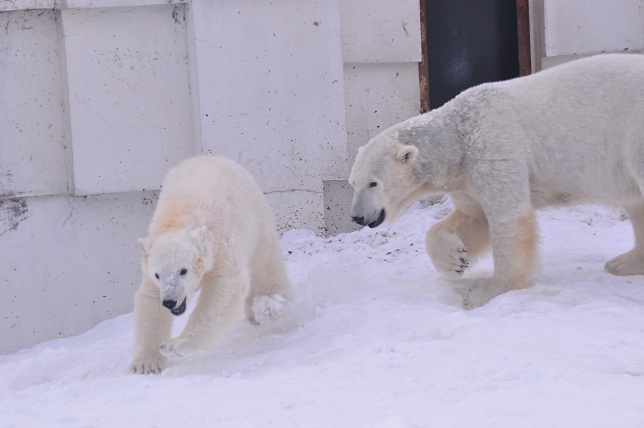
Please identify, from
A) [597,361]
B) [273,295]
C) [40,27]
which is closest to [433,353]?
[597,361]

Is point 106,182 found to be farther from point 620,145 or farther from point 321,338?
point 620,145

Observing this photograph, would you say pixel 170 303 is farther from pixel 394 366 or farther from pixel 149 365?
pixel 394 366

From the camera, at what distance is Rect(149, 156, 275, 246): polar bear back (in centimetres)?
376

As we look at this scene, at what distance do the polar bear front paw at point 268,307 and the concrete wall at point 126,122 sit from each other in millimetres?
1898

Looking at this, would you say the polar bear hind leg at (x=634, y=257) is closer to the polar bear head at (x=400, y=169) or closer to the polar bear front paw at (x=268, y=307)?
the polar bear head at (x=400, y=169)

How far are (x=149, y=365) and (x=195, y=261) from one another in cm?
52

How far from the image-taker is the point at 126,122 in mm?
6293

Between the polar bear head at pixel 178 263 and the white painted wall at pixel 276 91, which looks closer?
the polar bear head at pixel 178 263

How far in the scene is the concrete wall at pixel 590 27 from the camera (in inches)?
268

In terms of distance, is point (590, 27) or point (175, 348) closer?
point (175, 348)

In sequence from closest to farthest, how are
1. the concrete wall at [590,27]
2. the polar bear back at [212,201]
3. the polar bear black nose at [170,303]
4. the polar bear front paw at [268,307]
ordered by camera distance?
the polar bear black nose at [170,303]
the polar bear back at [212,201]
the polar bear front paw at [268,307]
the concrete wall at [590,27]

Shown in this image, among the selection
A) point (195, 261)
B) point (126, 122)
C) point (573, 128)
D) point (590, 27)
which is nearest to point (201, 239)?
point (195, 261)

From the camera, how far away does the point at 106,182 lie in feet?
20.5

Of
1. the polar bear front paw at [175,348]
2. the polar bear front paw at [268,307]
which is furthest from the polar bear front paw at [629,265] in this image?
the polar bear front paw at [175,348]
